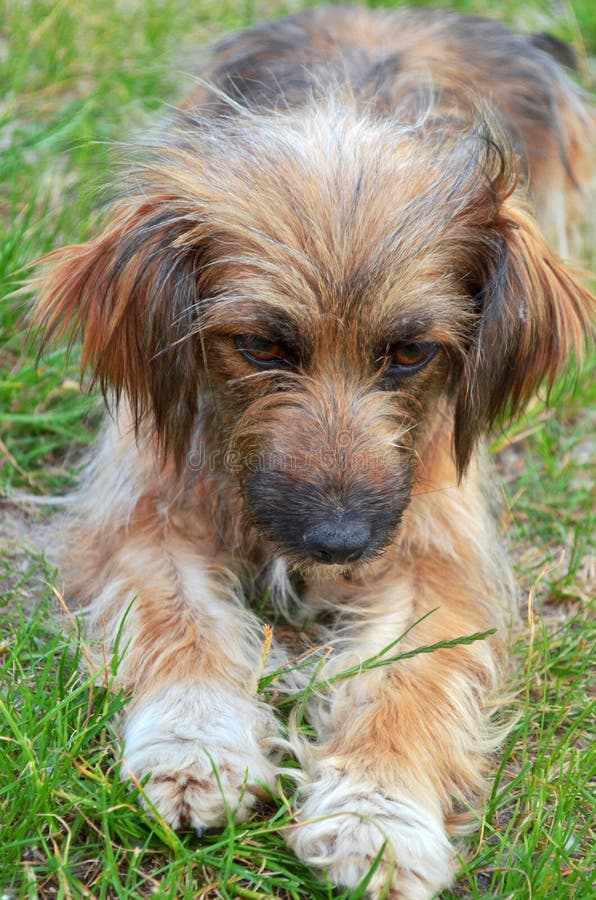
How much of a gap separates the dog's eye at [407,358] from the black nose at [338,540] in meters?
0.50

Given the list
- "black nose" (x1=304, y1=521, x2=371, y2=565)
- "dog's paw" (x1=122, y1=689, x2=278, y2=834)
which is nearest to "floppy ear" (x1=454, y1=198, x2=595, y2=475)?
"black nose" (x1=304, y1=521, x2=371, y2=565)

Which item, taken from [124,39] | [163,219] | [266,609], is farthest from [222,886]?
[124,39]

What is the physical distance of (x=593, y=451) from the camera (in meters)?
4.59

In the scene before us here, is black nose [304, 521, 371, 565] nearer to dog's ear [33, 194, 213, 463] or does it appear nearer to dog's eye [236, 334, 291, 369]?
dog's eye [236, 334, 291, 369]

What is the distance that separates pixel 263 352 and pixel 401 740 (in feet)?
3.47

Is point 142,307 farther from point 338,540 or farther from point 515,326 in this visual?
point 515,326

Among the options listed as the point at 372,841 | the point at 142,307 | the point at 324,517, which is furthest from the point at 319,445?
the point at 372,841

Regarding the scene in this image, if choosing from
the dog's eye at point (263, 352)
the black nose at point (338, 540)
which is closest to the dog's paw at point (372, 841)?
the black nose at point (338, 540)

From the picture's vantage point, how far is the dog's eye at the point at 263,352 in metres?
3.05

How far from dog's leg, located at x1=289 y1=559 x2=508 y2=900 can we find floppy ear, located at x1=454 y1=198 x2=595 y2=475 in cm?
45

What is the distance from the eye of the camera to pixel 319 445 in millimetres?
2963

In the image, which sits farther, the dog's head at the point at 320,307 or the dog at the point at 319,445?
the dog's head at the point at 320,307

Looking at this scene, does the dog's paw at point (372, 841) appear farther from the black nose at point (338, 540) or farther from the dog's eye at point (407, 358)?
the dog's eye at point (407, 358)

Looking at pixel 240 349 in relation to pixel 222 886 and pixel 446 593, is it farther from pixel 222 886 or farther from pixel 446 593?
pixel 222 886
